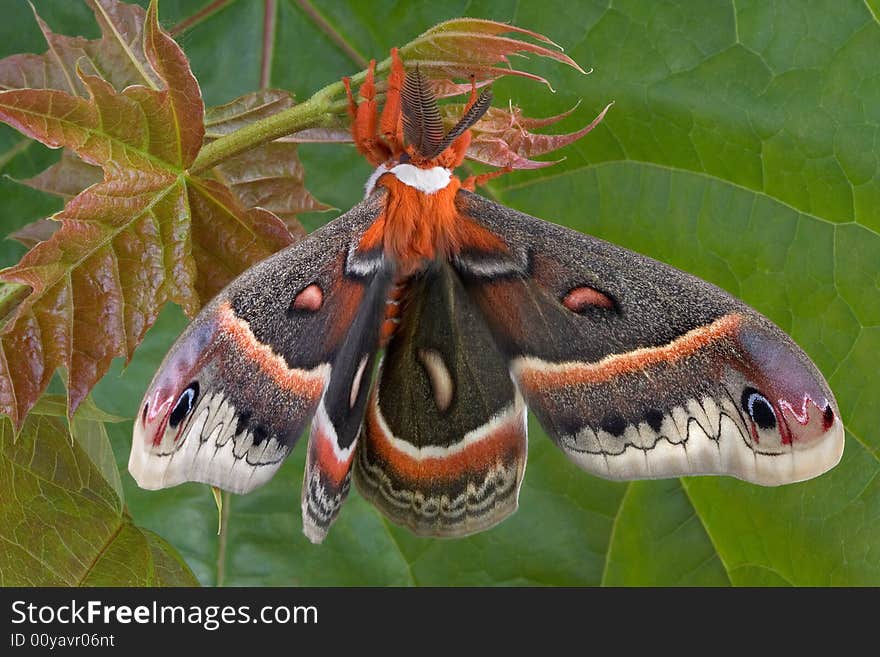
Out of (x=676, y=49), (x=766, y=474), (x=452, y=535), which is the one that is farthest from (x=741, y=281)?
(x=452, y=535)

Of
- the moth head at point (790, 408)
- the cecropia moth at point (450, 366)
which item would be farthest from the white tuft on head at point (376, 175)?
the moth head at point (790, 408)

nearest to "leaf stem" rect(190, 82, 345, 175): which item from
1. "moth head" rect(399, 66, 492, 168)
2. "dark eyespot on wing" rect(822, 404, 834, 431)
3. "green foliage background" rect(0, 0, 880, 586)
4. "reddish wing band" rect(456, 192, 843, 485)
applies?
"moth head" rect(399, 66, 492, 168)

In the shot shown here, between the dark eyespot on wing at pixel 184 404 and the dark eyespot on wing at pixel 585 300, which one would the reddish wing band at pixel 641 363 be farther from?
the dark eyespot on wing at pixel 184 404

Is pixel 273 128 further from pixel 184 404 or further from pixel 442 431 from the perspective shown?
pixel 442 431

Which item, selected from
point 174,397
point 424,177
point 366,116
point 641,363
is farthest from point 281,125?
point 641,363

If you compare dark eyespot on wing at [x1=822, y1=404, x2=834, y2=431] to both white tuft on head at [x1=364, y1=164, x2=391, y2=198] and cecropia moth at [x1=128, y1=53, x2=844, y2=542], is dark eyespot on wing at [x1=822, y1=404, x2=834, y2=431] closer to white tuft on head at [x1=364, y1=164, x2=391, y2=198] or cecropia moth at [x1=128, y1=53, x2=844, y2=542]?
cecropia moth at [x1=128, y1=53, x2=844, y2=542]
